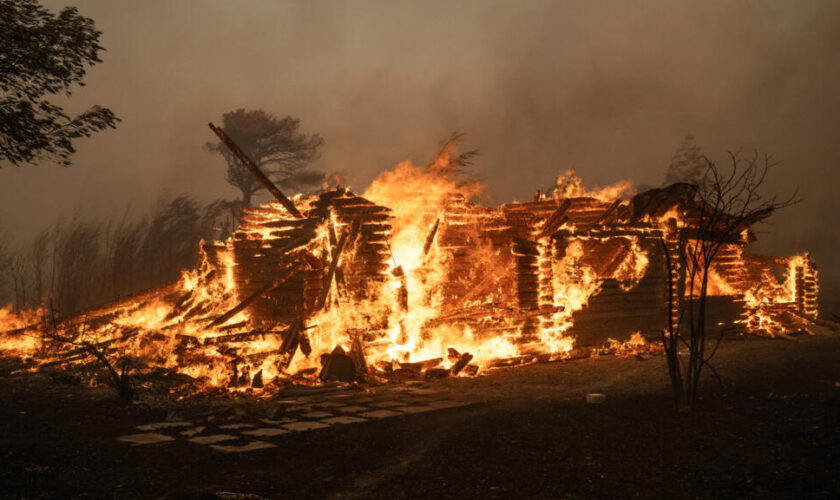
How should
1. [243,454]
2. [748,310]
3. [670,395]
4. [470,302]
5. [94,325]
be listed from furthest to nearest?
[748,310]
[470,302]
[94,325]
[670,395]
[243,454]

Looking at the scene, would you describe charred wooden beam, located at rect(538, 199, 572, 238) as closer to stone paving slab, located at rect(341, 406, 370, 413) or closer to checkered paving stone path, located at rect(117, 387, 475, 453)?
checkered paving stone path, located at rect(117, 387, 475, 453)

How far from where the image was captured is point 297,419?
729 centimetres

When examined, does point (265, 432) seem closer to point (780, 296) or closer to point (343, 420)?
point (343, 420)

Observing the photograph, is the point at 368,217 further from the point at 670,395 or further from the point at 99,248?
the point at 99,248

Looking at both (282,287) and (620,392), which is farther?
(282,287)

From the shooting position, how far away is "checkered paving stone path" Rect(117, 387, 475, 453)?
6.23 m

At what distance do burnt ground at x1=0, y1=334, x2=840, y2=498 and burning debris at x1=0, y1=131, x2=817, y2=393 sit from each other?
7.77ft

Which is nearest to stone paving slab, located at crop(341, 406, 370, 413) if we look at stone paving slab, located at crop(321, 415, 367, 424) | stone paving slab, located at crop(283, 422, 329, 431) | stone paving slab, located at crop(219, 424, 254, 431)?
stone paving slab, located at crop(321, 415, 367, 424)

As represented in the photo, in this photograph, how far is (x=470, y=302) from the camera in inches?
619

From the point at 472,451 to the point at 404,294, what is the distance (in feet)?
20.4

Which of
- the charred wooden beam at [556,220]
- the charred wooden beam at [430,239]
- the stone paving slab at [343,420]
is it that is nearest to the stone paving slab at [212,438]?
the stone paving slab at [343,420]

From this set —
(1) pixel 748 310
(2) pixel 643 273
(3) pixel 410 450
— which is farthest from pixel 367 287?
(1) pixel 748 310

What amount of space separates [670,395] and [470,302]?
7809 mm

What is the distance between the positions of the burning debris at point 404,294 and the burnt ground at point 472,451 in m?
2.37
